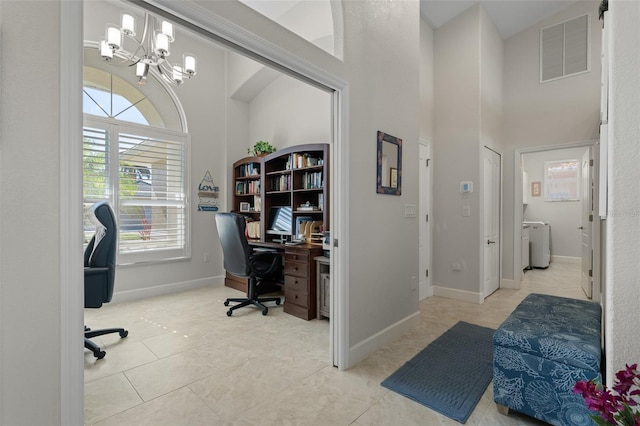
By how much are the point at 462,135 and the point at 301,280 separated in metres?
2.83

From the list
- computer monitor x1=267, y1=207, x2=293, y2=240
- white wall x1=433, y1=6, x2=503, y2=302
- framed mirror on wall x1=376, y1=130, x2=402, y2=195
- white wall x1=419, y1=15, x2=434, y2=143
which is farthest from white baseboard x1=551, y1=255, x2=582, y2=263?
computer monitor x1=267, y1=207, x2=293, y2=240

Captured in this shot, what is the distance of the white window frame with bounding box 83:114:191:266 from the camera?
3785 mm

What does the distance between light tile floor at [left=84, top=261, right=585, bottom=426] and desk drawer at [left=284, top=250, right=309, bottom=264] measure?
0.63 meters

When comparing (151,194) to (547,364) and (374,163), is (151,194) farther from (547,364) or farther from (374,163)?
(547,364)

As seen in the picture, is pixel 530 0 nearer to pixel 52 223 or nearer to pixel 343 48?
pixel 343 48

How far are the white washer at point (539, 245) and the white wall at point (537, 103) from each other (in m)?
2.25

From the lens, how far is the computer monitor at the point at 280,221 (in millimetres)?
4172

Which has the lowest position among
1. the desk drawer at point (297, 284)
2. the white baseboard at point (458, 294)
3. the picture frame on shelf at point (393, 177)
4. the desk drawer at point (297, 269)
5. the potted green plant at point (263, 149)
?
the white baseboard at point (458, 294)

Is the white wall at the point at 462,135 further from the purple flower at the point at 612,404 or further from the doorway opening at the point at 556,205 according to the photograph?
the purple flower at the point at 612,404

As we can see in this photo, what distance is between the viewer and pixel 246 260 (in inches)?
132

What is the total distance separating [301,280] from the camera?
132 inches

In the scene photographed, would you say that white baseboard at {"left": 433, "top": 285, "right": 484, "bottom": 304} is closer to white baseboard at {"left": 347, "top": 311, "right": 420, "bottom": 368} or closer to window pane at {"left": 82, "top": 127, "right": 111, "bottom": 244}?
white baseboard at {"left": 347, "top": 311, "right": 420, "bottom": 368}

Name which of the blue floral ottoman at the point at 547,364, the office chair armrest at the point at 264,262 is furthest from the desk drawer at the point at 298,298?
the blue floral ottoman at the point at 547,364

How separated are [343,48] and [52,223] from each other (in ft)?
6.67
